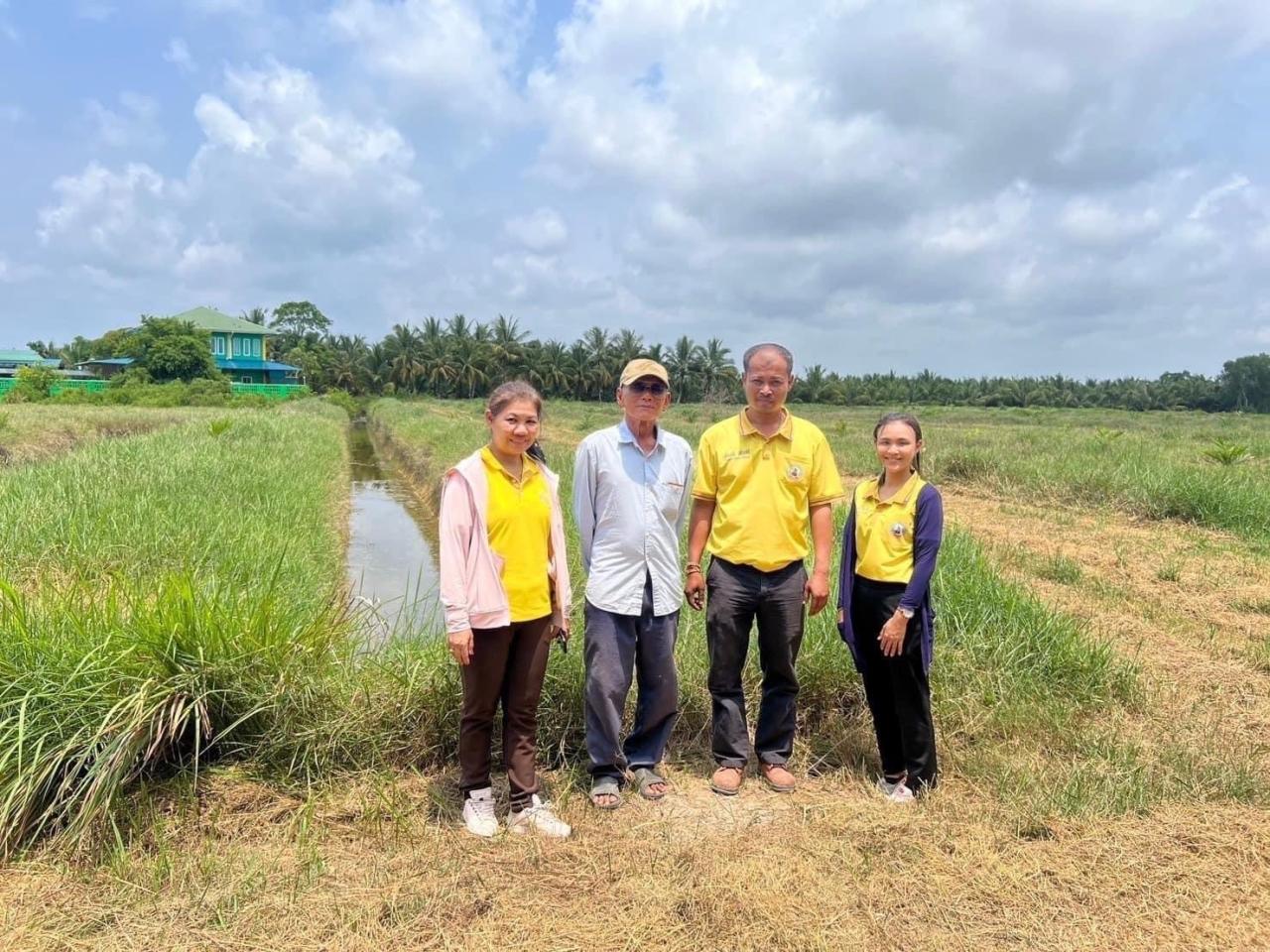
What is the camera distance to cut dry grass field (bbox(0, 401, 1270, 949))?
2096 mm

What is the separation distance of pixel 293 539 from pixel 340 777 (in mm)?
3656

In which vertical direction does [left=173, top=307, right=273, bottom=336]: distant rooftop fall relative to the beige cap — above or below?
above

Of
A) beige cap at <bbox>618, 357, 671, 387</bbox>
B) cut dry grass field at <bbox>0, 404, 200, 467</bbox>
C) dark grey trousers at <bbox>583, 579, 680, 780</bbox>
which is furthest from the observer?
cut dry grass field at <bbox>0, 404, 200, 467</bbox>

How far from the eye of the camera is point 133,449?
9.52 m

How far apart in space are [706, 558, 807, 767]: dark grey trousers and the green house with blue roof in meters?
51.1

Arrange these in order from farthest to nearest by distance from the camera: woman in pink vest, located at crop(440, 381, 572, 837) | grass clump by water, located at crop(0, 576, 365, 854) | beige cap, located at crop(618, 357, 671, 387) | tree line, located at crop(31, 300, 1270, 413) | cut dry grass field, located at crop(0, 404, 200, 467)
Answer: tree line, located at crop(31, 300, 1270, 413)
cut dry grass field, located at crop(0, 404, 200, 467)
beige cap, located at crop(618, 357, 671, 387)
woman in pink vest, located at crop(440, 381, 572, 837)
grass clump by water, located at crop(0, 576, 365, 854)

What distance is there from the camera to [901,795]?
2.84 meters

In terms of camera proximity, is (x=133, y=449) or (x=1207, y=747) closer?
(x=1207, y=747)

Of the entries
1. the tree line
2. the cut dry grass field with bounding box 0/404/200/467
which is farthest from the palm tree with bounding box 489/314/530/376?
the cut dry grass field with bounding box 0/404/200/467

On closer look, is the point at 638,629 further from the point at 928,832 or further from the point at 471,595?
the point at 928,832

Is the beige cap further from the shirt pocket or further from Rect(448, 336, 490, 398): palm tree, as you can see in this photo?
Rect(448, 336, 490, 398): palm tree

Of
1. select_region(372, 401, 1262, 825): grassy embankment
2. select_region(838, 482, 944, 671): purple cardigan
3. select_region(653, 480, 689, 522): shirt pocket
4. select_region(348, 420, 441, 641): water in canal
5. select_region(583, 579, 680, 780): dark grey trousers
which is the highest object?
select_region(653, 480, 689, 522): shirt pocket

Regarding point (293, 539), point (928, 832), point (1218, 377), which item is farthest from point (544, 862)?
point (1218, 377)

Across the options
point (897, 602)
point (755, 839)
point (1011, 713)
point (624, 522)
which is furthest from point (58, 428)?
point (1011, 713)
